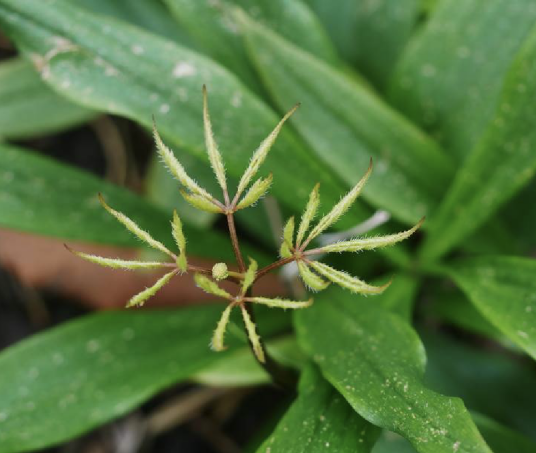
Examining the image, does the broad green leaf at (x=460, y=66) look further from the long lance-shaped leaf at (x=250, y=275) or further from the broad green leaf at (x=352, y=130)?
the long lance-shaped leaf at (x=250, y=275)

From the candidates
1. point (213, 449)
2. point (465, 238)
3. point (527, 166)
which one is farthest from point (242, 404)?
point (527, 166)

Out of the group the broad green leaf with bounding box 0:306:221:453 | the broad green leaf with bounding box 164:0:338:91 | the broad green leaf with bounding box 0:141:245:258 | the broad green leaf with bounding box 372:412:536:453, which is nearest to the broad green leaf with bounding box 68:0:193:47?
the broad green leaf with bounding box 164:0:338:91

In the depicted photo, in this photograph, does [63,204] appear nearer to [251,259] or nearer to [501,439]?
[251,259]

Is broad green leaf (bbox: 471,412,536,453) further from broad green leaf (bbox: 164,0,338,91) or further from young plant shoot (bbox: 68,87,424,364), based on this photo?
broad green leaf (bbox: 164,0,338,91)

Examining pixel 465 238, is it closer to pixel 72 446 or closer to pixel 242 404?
pixel 242 404

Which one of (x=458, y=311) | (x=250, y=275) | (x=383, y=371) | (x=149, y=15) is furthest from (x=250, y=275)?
(x=149, y=15)

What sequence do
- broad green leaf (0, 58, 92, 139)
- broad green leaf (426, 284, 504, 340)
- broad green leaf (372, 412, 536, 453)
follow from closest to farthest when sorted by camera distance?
broad green leaf (372, 412, 536, 453), broad green leaf (426, 284, 504, 340), broad green leaf (0, 58, 92, 139)

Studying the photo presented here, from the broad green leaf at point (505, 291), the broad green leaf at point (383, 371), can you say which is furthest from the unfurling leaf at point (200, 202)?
the broad green leaf at point (505, 291)

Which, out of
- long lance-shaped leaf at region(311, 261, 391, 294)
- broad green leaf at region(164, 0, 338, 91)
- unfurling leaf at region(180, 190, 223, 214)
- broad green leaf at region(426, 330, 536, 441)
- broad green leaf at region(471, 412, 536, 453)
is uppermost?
long lance-shaped leaf at region(311, 261, 391, 294)
